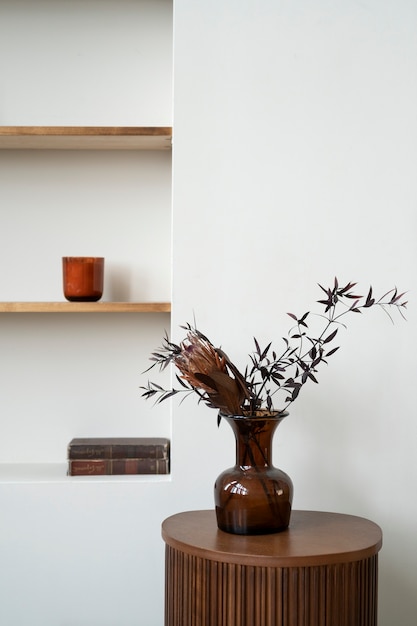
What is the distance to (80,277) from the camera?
260 cm

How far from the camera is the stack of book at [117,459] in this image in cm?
256

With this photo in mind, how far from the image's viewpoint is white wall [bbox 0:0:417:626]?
8.26ft

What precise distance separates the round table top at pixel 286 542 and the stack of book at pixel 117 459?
340 mm

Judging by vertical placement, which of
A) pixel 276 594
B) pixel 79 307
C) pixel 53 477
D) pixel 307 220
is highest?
pixel 307 220

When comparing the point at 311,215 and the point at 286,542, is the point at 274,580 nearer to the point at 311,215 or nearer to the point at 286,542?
the point at 286,542

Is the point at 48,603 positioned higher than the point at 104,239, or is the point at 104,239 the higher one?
the point at 104,239

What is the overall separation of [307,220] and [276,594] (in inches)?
43.9

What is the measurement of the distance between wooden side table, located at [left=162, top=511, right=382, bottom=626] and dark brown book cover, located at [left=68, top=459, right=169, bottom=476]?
1.77ft

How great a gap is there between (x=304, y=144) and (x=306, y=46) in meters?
0.29

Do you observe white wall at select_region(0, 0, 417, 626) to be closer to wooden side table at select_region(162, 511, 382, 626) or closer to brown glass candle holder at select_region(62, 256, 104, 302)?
brown glass candle holder at select_region(62, 256, 104, 302)

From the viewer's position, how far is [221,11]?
99.2 inches

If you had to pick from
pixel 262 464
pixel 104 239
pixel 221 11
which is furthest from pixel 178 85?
pixel 262 464

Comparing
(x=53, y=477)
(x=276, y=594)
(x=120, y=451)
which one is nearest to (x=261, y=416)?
(x=276, y=594)

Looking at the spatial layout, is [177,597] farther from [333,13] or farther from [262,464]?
[333,13]
